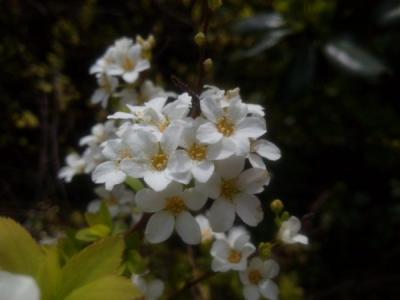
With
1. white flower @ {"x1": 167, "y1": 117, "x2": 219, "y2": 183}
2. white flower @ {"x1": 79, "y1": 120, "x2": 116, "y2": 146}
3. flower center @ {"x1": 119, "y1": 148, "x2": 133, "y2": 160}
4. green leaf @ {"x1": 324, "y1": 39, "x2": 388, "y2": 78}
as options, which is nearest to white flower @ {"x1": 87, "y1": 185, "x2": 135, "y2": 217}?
white flower @ {"x1": 79, "y1": 120, "x2": 116, "y2": 146}

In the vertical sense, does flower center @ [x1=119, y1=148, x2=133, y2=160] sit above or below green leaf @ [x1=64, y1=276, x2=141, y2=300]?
above

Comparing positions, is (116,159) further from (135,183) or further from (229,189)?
(229,189)

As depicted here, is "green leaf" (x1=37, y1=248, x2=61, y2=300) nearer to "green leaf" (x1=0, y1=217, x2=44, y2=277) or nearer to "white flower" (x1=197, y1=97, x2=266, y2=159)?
"green leaf" (x1=0, y1=217, x2=44, y2=277)

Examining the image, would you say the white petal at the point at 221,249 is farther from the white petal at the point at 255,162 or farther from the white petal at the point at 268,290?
the white petal at the point at 255,162

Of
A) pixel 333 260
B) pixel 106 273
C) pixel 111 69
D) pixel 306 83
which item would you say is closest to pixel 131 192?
pixel 111 69

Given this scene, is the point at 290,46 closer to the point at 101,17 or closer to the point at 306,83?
the point at 306,83

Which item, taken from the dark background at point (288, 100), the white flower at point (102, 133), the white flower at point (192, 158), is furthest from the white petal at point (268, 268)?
the dark background at point (288, 100)
